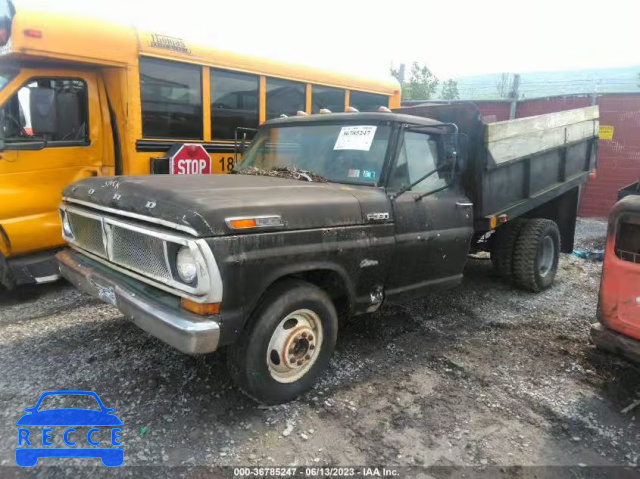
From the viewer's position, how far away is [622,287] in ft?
10.5

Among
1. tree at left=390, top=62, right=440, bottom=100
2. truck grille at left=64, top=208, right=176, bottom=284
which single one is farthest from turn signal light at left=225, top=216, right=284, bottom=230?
tree at left=390, top=62, right=440, bottom=100

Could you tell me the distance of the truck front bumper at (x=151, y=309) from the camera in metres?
2.60

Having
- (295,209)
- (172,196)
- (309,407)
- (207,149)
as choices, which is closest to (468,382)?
(309,407)

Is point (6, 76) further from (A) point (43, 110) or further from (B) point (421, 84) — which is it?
(B) point (421, 84)

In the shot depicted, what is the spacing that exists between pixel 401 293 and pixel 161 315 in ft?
6.36

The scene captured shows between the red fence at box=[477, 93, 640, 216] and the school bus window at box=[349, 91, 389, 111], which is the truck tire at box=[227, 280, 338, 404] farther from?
the red fence at box=[477, 93, 640, 216]

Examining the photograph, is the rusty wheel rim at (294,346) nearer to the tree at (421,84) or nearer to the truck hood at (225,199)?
the truck hood at (225,199)

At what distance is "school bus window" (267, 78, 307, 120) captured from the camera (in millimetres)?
6496

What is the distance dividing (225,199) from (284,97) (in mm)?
4184

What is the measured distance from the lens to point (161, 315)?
8.94ft

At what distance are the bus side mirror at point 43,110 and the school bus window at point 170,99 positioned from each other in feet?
2.99

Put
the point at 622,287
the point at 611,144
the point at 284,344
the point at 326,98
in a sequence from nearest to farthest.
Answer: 1. the point at 284,344
2. the point at 622,287
3. the point at 326,98
4. the point at 611,144

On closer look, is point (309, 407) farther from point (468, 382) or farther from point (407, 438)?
point (468, 382)

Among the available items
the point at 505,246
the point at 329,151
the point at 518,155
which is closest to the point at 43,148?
the point at 329,151
